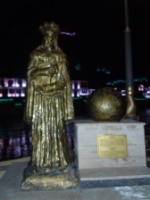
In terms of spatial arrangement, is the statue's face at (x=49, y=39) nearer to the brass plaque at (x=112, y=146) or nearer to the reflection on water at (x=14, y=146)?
the brass plaque at (x=112, y=146)

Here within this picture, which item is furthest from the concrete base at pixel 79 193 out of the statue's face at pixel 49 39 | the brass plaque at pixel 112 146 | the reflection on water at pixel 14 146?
the reflection on water at pixel 14 146

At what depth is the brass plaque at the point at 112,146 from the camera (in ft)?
17.3

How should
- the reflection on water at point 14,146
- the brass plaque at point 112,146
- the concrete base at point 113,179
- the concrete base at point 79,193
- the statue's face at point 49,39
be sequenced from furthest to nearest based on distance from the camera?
the reflection on water at point 14,146
the brass plaque at point 112,146
the statue's face at point 49,39
the concrete base at point 113,179
the concrete base at point 79,193

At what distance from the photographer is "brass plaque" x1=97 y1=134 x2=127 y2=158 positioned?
527cm

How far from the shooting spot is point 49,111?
4.91 m

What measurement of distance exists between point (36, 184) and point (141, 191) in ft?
5.60

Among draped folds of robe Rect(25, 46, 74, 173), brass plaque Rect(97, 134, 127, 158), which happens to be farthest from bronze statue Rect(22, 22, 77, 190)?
brass plaque Rect(97, 134, 127, 158)

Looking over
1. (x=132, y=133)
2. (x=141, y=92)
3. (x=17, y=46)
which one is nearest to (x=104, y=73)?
(x=141, y=92)

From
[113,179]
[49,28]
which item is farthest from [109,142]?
[49,28]

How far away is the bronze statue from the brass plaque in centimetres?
65

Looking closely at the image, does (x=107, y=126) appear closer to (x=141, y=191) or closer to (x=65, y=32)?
(x=141, y=191)

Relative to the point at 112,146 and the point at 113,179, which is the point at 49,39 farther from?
the point at 113,179

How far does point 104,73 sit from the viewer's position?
58406 mm

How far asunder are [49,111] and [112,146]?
1.35m
